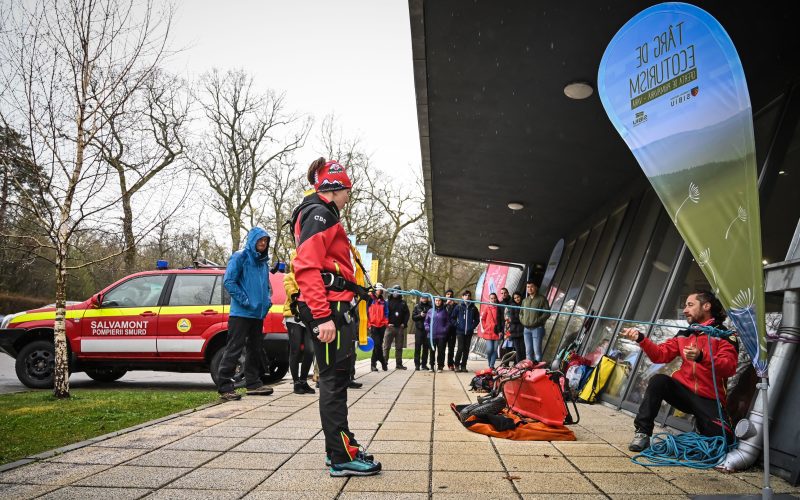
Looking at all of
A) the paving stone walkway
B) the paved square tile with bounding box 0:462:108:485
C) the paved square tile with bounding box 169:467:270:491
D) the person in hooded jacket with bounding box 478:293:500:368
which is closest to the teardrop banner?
the paving stone walkway

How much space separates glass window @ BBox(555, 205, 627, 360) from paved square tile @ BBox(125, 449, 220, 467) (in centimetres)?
769

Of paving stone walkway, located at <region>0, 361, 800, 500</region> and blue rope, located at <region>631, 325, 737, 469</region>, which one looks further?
blue rope, located at <region>631, 325, 737, 469</region>

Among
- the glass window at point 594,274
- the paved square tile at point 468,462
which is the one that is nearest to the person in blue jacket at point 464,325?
the glass window at point 594,274

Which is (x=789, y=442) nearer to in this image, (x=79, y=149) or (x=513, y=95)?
(x=513, y=95)

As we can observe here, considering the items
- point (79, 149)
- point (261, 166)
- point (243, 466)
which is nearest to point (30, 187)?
point (79, 149)

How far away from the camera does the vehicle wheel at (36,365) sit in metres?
8.59

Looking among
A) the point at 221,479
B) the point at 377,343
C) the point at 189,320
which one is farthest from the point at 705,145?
the point at 377,343

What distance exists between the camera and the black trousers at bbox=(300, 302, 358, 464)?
3.61 m

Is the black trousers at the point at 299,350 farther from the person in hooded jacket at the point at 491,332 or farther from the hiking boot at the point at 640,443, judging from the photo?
the person in hooded jacket at the point at 491,332

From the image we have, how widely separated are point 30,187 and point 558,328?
10124 mm

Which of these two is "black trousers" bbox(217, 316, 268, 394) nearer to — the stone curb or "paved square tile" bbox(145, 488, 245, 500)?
the stone curb

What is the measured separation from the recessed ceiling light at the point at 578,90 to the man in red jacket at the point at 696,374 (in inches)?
119

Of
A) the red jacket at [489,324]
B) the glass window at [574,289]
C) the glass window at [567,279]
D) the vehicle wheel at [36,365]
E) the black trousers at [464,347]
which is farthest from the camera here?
the glass window at [567,279]

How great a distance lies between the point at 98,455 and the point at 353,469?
1.83 metres
